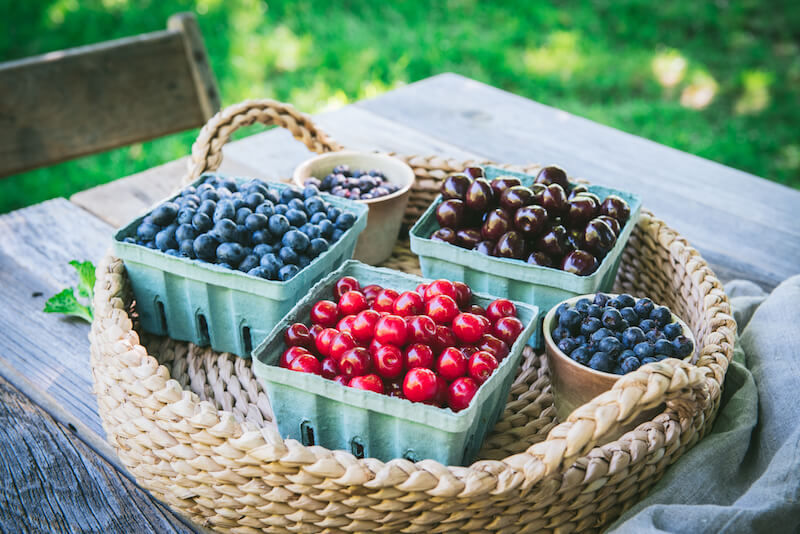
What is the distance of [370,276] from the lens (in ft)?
3.46

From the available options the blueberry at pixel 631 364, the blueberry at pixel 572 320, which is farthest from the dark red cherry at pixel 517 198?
the blueberry at pixel 631 364

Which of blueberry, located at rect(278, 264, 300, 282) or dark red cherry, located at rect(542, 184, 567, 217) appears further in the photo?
dark red cherry, located at rect(542, 184, 567, 217)

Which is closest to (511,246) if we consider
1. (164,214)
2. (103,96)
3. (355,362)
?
(355,362)

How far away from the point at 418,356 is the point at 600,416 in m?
0.23

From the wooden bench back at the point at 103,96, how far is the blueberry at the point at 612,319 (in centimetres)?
129

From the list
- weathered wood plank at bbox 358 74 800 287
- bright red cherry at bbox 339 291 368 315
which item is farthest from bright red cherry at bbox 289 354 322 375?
weathered wood plank at bbox 358 74 800 287

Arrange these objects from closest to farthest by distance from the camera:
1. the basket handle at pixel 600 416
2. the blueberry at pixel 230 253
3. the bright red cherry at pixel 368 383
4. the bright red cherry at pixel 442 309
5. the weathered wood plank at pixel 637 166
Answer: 1. the basket handle at pixel 600 416
2. the bright red cherry at pixel 368 383
3. the bright red cherry at pixel 442 309
4. the blueberry at pixel 230 253
5. the weathered wood plank at pixel 637 166

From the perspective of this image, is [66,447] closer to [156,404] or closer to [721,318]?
[156,404]

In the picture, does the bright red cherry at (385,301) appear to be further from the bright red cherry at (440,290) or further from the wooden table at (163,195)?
the wooden table at (163,195)

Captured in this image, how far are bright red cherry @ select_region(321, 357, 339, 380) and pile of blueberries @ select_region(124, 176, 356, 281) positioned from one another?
20 centimetres

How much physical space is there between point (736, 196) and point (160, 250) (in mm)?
1180

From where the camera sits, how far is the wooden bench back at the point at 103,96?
162 centimetres

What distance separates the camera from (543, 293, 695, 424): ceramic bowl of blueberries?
2.98ft

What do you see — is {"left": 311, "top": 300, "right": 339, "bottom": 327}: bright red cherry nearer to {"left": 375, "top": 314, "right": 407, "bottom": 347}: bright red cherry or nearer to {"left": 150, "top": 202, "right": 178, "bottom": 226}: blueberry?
{"left": 375, "top": 314, "right": 407, "bottom": 347}: bright red cherry
